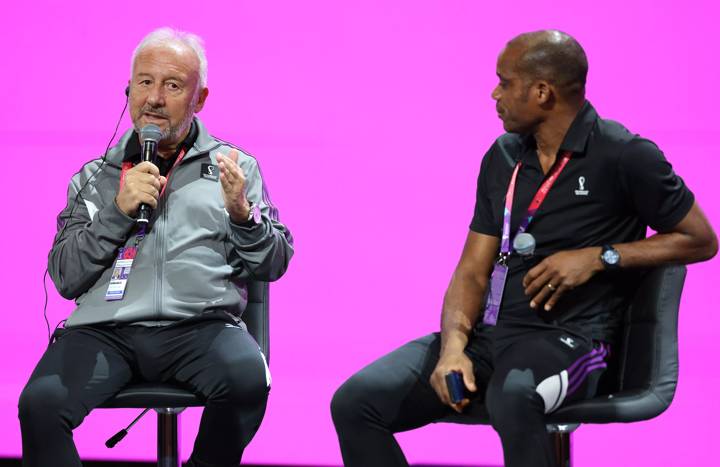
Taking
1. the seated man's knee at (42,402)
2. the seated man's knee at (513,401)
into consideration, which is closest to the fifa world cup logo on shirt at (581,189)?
the seated man's knee at (513,401)

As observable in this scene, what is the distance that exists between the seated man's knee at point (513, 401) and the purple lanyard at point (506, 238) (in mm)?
246

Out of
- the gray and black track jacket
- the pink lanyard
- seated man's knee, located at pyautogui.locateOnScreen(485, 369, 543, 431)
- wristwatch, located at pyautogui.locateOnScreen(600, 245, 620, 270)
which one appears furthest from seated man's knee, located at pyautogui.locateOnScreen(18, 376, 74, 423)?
wristwatch, located at pyautogui.locateOnScreen(600, 245, 620, 270)

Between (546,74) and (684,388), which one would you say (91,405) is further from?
(684,388)

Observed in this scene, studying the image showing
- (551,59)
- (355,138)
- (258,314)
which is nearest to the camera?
(551,59)

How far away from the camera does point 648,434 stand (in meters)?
3.48

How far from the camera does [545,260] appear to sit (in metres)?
2.45

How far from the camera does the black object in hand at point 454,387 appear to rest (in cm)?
240

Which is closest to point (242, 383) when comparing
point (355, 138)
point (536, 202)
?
point (536, 202)

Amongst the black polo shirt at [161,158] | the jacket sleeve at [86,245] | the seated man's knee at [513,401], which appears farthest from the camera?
the black polo shirt at [161,158]

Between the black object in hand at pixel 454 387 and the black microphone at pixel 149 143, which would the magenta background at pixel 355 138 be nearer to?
the black microphone at pixel 149 143

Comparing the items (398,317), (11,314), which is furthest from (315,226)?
(11,314)

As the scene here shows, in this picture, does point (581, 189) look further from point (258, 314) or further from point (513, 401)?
point (258, 314)

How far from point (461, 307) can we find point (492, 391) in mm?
Answer: 313

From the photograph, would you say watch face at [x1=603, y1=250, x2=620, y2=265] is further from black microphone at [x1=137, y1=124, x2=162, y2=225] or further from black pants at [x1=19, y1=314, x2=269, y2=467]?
black microphone at [x1=137, y1=124, x2=162, y2=225]
